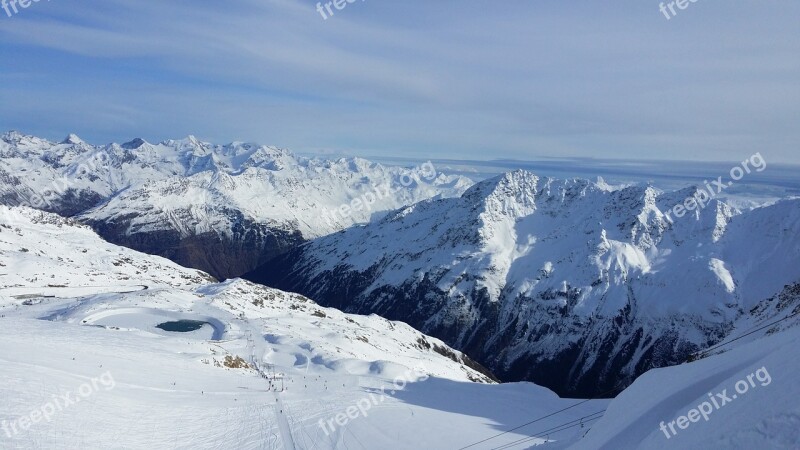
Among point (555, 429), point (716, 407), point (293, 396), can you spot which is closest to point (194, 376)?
point (293, 396)

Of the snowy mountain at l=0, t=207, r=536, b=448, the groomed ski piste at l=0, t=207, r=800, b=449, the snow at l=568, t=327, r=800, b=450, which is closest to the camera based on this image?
the snow at l=568, t=327, r=800, b=450

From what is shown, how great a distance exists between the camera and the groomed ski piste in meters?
15.2

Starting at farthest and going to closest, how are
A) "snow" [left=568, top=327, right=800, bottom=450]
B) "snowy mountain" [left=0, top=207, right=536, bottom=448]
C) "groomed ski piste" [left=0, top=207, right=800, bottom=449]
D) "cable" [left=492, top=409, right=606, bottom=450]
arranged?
"cable" [left=492, top=409, right=606, bottom=450] → "snowy mountain" [left=0, top=207, right=536, bottom=448] → "groomed ski piste" [left=0, top=207, right=800, bottom=449] → "snow" [left=568, top=327, right=800, bottom=450]

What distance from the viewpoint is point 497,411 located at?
136 ft

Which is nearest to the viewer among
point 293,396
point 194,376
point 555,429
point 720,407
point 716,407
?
point 720,407

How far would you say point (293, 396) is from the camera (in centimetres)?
3597

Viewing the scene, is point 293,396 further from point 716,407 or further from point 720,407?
point 720,407

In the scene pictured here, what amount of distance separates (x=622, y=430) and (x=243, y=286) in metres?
108

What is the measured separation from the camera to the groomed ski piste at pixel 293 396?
49.9 ft

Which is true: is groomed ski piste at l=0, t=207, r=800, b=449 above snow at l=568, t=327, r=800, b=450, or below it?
below

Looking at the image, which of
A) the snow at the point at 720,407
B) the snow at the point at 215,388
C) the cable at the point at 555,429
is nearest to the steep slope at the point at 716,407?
the snow at the point at 720,407

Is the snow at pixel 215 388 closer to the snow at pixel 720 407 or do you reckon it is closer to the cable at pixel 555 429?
the cable at pixel 555 429

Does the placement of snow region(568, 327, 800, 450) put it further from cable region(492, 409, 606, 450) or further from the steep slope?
cable region(492, 409, 606, 450)

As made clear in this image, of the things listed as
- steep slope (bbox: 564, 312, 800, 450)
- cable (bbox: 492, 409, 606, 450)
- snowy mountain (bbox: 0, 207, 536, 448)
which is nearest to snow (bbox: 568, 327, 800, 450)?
steep slope (bbox: 564, 312, 800, 450)
